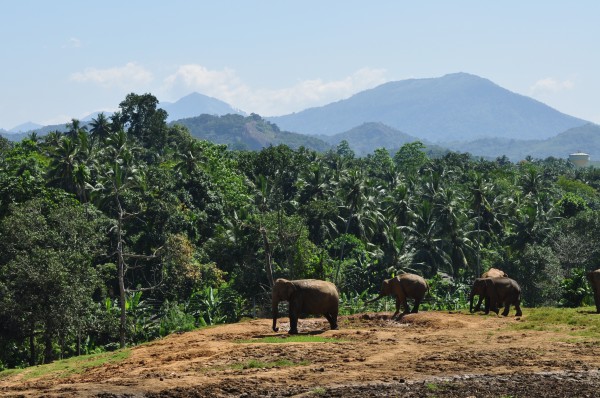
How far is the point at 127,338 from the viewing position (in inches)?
1756

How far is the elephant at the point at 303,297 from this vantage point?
28500 mm

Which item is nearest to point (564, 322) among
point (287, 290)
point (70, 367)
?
point (287, 290)

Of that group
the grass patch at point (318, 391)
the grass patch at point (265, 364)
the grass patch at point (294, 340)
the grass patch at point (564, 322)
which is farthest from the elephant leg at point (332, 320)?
the grass patch at point (318, 391)

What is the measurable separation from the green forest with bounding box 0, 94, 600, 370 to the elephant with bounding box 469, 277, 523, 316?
28.8 feet

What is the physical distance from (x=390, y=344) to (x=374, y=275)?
37941 mm

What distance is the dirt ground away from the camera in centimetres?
1958

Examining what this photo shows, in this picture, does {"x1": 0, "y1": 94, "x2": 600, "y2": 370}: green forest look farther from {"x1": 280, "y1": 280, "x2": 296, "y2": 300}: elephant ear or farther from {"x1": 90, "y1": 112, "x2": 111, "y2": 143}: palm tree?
{"x1": 280, "y1": 280, "x2": 296, "y2": 300}: elephant ear

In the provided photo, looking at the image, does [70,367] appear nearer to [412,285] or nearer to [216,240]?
[412,285]

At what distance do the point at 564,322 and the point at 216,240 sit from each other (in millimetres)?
35479

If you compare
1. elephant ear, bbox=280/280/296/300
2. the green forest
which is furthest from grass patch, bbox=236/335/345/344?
the green forest

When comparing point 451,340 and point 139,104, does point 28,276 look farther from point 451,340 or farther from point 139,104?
point 139,104

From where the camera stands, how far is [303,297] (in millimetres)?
28797

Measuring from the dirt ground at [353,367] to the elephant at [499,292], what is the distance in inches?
148

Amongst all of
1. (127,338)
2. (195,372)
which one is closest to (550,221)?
(127,338)
